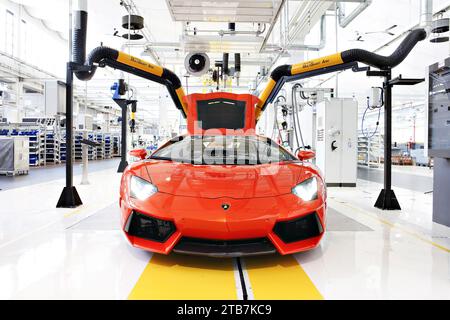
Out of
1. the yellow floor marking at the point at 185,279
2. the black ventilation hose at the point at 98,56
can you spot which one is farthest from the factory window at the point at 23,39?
the yellow floor marking at the point at 185,279

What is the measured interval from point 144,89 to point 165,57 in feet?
29.6

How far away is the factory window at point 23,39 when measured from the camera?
29.6ft

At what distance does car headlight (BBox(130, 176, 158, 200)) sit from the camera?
2093 millimetres

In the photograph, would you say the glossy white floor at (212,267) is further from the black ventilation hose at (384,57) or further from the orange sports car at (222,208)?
the black ventilation hose at (384,57)

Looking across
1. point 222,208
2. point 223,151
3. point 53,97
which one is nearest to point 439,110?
point 223,151

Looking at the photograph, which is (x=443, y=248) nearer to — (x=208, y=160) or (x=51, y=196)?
(x=208, y=160)

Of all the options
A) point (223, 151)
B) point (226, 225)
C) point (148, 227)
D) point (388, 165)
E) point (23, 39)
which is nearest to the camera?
point (226, 225)

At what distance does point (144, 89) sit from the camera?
17.8m

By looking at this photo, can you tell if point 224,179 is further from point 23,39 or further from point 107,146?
point 107,146

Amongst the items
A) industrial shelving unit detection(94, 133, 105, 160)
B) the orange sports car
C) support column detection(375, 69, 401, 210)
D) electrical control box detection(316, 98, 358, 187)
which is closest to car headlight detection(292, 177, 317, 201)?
the orange sports car

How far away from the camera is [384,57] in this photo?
4094 mm

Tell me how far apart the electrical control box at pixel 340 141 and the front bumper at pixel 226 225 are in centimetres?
492

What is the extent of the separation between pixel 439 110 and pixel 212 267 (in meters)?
3.19

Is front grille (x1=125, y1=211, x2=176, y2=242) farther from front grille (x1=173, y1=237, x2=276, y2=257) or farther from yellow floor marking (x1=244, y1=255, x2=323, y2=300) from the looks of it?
yellow floor marking (x1=244, y1=255, x2=323, y2=300)
